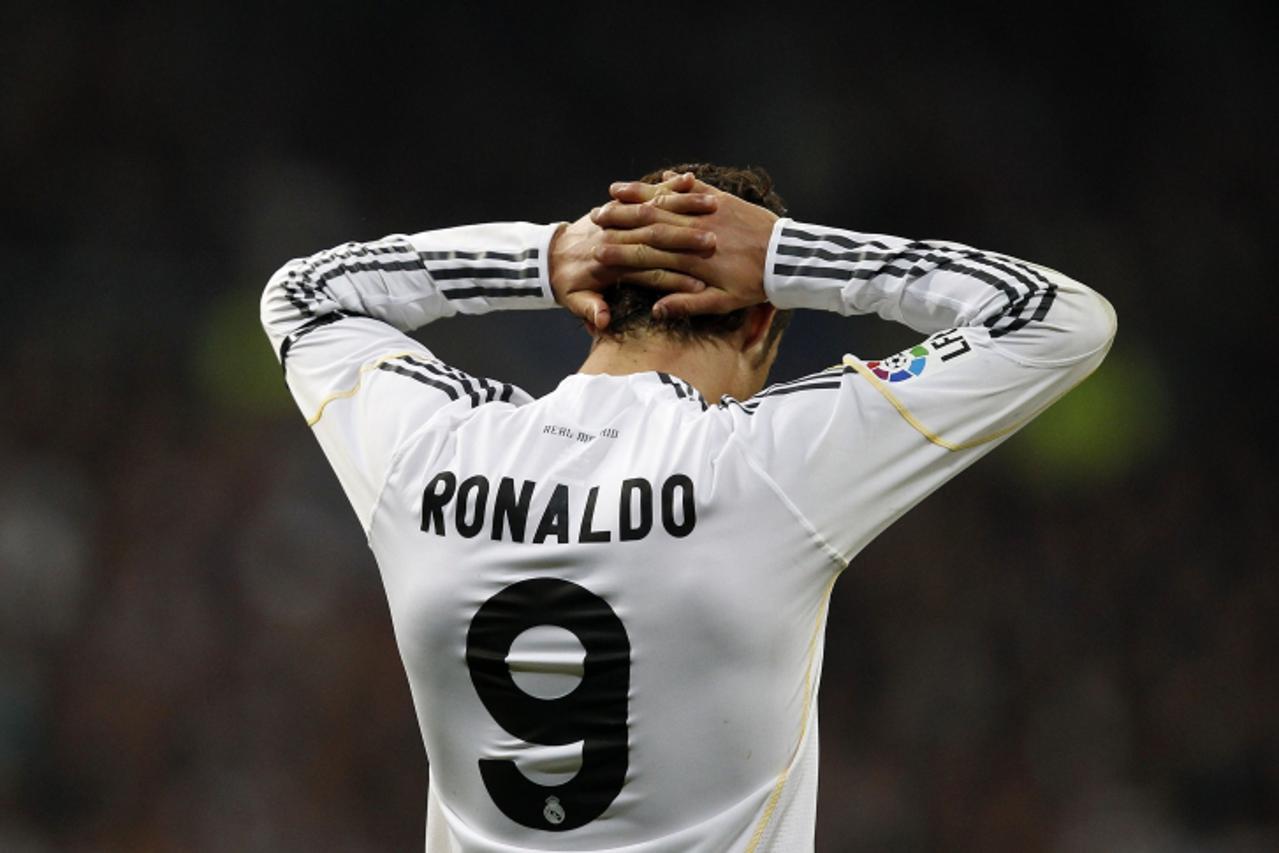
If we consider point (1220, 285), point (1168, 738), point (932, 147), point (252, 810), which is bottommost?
point (252, 810)

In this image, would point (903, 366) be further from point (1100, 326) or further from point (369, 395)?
point (369, 395)

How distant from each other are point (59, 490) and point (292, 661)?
3.29ft

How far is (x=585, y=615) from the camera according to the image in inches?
47.6

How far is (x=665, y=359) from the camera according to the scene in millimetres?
1363

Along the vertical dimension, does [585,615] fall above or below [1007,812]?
above

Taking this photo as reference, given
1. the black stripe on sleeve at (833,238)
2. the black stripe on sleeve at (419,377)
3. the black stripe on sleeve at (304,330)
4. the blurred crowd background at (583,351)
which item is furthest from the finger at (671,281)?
the blurred crowd background at (583,351)

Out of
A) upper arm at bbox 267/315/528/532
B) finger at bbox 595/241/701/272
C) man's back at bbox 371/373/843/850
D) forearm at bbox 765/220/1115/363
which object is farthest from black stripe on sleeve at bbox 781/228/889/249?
upper arm at bbox 267/315/528/532

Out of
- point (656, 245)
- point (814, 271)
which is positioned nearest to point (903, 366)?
point (814, 271)

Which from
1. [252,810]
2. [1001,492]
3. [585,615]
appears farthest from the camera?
[1001,492]

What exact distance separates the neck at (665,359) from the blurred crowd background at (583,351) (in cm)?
327

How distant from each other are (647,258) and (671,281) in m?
0.03

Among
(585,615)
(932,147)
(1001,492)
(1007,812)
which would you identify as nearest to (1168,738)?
(1007,812)

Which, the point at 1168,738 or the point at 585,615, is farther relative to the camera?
the point at 1168,738

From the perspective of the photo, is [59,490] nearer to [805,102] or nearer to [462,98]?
[462,98]
